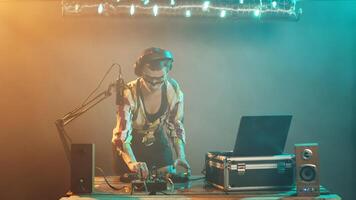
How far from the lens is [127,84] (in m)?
3.32

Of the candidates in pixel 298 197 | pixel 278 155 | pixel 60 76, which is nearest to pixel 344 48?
pixel 278 155

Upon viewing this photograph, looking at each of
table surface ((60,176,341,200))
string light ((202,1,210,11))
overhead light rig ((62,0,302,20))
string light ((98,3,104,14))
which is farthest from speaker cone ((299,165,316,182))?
string light ((98,3,104,14))

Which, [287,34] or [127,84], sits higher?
[287,34]

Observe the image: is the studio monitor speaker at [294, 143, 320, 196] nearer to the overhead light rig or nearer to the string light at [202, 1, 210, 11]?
the overhead light rig

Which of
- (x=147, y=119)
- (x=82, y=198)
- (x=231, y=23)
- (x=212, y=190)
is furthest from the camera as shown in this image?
(x=231, y=23)

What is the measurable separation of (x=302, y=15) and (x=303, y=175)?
4.78 ft

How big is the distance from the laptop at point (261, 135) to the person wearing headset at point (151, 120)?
590 mm

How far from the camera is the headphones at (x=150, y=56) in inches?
130

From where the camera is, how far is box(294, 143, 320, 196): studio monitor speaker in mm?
2611

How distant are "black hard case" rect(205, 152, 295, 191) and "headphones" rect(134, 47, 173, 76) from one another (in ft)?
3.07

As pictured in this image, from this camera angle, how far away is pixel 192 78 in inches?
135

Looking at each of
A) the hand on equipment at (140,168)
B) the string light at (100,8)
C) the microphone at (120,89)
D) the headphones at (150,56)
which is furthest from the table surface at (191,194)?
the string light at (100,8)

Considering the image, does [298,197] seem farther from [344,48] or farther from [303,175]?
[344,48]

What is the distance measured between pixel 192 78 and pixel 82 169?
46.3 inches
